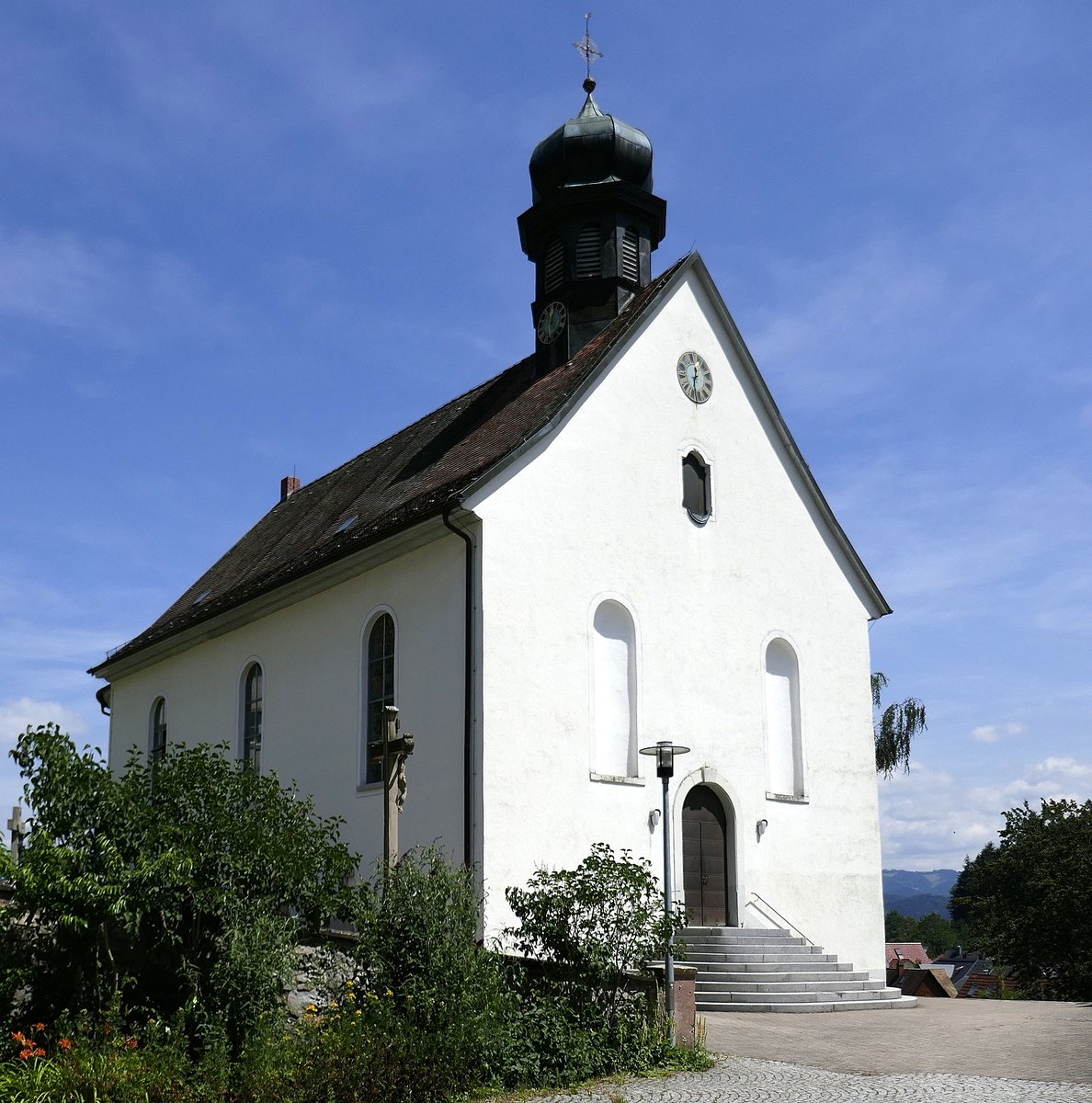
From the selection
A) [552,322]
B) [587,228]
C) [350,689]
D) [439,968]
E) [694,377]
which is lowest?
[439,968]

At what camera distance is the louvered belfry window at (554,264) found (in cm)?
2336

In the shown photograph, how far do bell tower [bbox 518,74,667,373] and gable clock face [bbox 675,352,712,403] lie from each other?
2.24 meters

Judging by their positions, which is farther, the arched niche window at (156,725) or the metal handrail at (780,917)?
the arched niche window at (156,725)

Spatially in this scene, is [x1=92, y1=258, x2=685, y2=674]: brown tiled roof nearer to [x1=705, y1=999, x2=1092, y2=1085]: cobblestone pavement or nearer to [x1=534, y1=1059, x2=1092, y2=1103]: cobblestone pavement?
[x1=705, y1=999, x2=1092, y2=1085]: cobblestone pavement

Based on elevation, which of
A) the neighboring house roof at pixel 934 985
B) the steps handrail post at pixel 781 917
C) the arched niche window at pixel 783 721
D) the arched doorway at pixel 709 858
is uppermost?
the arched niche window at pixel 783 721

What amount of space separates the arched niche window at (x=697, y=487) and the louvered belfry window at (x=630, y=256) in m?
4.23

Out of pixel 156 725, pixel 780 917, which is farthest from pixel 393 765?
pixel 156 725

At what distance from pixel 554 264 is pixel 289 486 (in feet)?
38.6

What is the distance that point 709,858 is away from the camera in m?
19.2

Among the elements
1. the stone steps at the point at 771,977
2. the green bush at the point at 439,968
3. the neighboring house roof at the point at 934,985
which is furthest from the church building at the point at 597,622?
the green bush at the point at 439,968

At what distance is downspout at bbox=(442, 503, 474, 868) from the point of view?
16531mm

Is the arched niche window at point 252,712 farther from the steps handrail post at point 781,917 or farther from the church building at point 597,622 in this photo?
the steps handrail post at point 781,917

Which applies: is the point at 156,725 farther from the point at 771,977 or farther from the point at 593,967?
the point at 593,967

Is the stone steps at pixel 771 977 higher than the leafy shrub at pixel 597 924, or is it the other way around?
the leafy shrub at pixel 597 924
